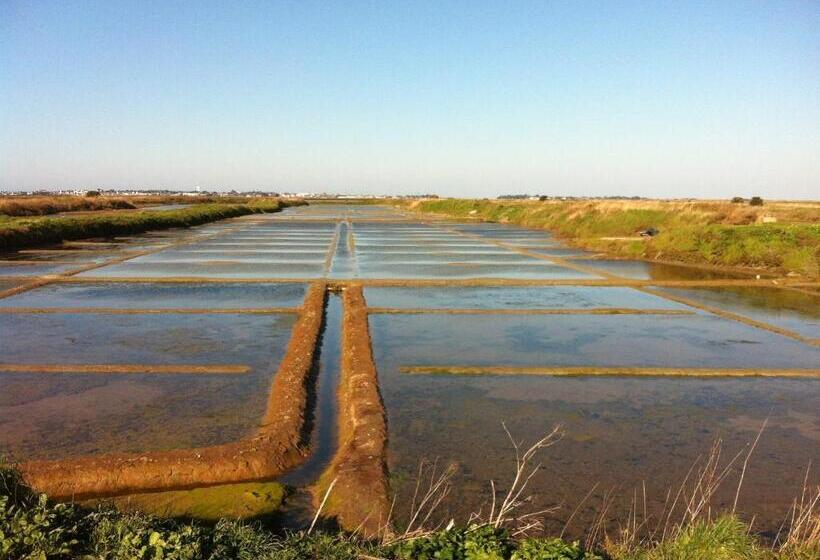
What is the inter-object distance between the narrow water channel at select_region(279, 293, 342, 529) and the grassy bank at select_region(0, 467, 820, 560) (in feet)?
2.20

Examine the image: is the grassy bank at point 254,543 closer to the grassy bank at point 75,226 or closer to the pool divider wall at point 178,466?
the pool divider wall at point 178,466

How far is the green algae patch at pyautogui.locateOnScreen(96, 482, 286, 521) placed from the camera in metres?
3.83

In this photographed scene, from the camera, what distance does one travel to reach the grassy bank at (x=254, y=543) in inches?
108

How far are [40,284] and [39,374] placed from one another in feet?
24.2

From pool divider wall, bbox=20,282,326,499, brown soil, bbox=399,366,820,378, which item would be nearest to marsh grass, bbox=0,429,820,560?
pool divider wall, bbox=20,282,326,499

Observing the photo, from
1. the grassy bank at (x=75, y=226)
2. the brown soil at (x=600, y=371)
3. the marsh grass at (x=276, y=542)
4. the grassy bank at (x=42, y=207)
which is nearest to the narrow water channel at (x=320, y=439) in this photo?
the marsh grass at (x=276, y=542)

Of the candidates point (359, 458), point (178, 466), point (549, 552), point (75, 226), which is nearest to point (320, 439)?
point (359, 458)

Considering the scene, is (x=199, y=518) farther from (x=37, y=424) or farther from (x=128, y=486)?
(x=37, y=424)

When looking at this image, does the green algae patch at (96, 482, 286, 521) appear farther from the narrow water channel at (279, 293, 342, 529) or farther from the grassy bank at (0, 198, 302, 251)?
the grassy bank at (0, 198, 302, 251)

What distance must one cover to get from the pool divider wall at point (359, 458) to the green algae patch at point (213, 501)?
334 millimetres

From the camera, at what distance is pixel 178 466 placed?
14.2 ft

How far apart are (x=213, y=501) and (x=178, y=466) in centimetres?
50

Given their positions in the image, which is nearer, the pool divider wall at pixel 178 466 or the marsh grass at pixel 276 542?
the marsh grass at pixel 276 542

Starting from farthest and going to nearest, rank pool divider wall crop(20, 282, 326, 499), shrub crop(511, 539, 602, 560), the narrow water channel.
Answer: pool divider wall crop(20, 282, 326, 499) < the narrow water channel < shrub crop(511, 539, 602, 560)
